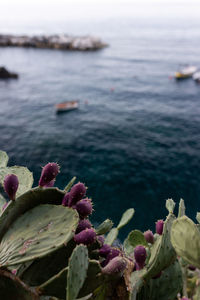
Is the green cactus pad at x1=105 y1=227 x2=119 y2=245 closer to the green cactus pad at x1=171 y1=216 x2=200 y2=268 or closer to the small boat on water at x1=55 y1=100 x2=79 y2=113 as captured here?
the green cactus pad at x1=171 y1=216 x2=200 y2=268

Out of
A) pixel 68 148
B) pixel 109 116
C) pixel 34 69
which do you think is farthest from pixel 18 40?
pixel 68 148

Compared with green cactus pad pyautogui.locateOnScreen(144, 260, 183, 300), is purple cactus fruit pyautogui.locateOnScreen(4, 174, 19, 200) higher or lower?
higher

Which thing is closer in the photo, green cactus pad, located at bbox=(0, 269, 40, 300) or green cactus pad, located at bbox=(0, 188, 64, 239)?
green cactus pad, located at bbox=(0, 269, 40, 300)

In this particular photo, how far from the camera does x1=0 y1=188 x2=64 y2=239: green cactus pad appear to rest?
1.51 meters

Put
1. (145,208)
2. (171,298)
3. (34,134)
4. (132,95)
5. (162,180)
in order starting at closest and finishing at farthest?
(171,298), (145,208), (162,180), (34,134), (132,95)

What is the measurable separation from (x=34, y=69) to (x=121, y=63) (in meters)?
21.0

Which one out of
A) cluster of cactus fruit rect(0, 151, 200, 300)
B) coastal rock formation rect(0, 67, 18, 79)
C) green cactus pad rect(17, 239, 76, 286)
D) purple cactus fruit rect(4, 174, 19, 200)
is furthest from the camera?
coastal rock formation rect(0, 67, 18, 79)

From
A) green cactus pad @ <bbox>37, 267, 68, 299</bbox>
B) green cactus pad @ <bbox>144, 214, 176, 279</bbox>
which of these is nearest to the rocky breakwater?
green cactus pad @ <bbox>144, 214, 176, 279</bbox>

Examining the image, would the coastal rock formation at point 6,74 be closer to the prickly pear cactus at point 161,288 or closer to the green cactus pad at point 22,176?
the green cactus pad at point 22,176

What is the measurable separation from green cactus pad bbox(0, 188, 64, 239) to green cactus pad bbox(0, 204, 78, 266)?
31 mm

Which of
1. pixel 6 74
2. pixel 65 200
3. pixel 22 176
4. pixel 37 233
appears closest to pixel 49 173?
pixel 65 200

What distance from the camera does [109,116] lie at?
34.1 meters

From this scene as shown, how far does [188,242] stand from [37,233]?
0.75 meters

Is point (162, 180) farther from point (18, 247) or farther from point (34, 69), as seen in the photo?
point (34, 69)
